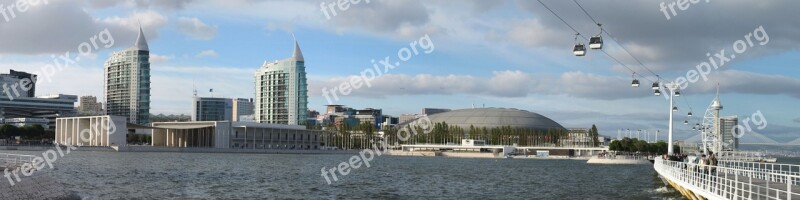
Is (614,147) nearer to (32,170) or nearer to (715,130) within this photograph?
(715,130)

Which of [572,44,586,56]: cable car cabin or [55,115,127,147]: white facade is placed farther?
[55,115,127,147]: white facade

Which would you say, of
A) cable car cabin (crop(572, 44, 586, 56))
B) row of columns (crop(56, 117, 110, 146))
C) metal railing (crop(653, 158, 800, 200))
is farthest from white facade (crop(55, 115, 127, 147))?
cable car cabin (crop(572, 44, 586, 56))

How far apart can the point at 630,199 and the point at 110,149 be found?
147 m

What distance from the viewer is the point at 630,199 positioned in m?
45.1

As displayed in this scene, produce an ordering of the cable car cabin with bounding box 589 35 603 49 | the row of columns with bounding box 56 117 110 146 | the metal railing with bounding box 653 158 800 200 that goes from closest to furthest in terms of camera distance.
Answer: the metal railing with bounding box 653 158 800 200
the cable car cabin with bounding box 589 35 603 49
the row of columns with bounding box 56 117 110 146

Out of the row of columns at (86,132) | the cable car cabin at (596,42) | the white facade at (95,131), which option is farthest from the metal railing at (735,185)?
the row of columns at (86,132)

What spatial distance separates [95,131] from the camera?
18950 centimetres

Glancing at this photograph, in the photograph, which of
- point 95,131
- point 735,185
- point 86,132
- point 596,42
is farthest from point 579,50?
point 86,132

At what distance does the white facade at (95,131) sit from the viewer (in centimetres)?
18438

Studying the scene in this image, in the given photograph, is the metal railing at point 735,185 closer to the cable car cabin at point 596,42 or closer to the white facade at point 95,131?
the cable car cabin at point 596,42

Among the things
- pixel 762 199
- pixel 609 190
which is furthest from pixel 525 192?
pixel 762 199

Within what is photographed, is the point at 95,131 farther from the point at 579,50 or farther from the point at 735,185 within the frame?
the point at 735,185

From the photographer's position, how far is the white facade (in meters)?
184

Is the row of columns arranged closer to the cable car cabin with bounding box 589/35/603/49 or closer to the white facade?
the white facade
